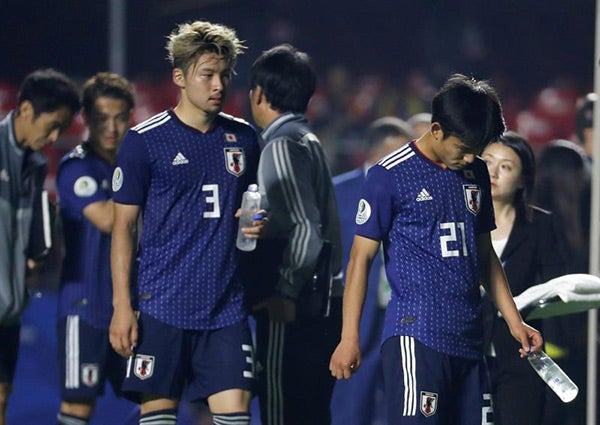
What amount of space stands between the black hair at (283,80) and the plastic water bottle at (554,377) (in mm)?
1471

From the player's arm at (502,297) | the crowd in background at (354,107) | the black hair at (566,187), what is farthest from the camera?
the crowd in background at (354,107)

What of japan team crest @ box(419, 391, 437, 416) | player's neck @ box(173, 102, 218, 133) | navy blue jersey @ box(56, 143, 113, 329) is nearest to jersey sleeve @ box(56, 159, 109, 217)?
navy blue jersey @ box(56, 143, 113, 329)

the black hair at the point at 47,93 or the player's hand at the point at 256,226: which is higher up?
the black hair at the point at 47,93

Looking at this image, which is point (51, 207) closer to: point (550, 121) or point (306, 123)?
point (306, 123)

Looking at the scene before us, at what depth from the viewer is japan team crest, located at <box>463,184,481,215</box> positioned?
446 cm

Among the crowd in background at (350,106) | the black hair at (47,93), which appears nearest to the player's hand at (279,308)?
the black hair at (47,93)

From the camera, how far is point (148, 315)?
4766mm

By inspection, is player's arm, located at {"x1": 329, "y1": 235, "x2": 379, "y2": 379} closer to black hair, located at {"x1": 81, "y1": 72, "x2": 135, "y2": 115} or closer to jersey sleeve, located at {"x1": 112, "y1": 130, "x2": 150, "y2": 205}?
jersey sleeve, located at {"x1": 112, "y1": 130, "x2": 150, "y2": 205}

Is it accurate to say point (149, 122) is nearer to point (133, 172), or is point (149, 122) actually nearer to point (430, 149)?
point (133, 172)

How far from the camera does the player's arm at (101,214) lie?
18.8 ft

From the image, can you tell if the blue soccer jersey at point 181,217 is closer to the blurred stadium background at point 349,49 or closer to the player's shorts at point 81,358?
the player's shorts at point 81,358

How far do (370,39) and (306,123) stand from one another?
23.9 feet

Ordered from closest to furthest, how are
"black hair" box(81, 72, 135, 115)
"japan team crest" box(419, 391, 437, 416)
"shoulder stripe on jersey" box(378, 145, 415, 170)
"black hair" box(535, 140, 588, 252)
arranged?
1. "japan team crest" box(419, 391, 437, 416)
2. "shoulder stripe on jersey" box(378, 145, 415, 170)
3. "black hair" box(81, 72, 135, 115)
4. "black hair" box(535, 140, 588, 252)

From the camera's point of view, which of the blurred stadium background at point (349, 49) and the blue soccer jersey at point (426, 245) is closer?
the blue soccer jersey at point (426, 245)
